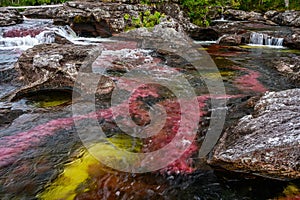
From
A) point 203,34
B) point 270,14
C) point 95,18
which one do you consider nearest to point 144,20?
point 95,18

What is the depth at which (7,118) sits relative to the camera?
308 inches

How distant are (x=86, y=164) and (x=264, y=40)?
63.7ft

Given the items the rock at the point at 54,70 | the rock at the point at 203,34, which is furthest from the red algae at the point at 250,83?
the rock at the point at 203,34

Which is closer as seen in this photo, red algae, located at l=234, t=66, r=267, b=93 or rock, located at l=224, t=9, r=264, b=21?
red algae, located at l=234, t=66, r=267, b=93

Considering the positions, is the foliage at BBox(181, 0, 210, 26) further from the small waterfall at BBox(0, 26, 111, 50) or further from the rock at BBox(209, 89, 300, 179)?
the rock at BBox(209, 89, 300, 179)

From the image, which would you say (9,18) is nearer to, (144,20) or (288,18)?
(144,20)

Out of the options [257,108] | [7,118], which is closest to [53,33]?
[7,118]

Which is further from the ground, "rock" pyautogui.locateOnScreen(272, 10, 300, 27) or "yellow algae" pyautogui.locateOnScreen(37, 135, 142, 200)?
"rock" pyautogui.locateOnScreen(272, 10, 300, 27)

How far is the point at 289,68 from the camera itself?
13.3 meters

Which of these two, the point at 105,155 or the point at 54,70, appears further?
the point at 54,70

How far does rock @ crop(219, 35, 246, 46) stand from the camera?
2095 centimetres

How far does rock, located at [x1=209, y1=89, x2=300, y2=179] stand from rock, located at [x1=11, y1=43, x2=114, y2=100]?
17.1 feet

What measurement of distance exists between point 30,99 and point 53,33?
1102 cm

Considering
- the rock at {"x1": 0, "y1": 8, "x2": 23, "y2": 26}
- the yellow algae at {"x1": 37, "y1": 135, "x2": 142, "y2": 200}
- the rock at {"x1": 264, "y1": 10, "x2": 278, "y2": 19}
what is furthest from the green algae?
the rock at {"x1": 264, "y1": 10, "x2": 278, "y2": 19}
